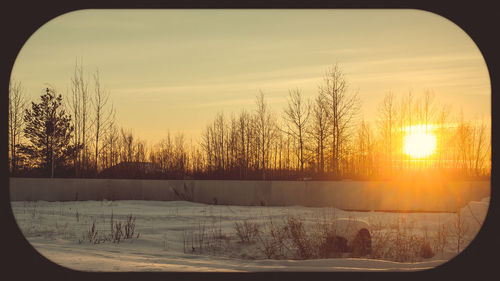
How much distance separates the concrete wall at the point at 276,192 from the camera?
18.2 meters

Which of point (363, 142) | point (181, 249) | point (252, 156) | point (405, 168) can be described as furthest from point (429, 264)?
A: point (252, 156)

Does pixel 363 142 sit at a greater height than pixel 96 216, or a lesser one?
greater

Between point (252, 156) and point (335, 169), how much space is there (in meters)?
6.50

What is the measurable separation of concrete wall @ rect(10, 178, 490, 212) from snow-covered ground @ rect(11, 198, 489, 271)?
3.12 feet

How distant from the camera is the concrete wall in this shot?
1822 cm

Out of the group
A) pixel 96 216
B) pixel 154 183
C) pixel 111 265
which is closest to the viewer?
pixel 111 265

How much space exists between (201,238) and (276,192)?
7.82 m

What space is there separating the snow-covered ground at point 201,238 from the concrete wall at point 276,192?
37.5 inches

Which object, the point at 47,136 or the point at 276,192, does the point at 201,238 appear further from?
the point at 47,136

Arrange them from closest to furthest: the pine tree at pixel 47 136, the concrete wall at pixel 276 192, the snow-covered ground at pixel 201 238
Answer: the snow-covered ground at pixel 201 238
the concrete wall at pixel 276 192
the pine tree at pixel 47 136

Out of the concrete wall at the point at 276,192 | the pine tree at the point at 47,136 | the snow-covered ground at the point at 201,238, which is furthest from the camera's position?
the pine tree at the point at 47,136

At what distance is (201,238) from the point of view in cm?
1195

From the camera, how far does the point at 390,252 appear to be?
1001 cm

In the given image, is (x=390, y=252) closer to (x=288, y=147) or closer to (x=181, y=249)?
(x=181, y=249)
